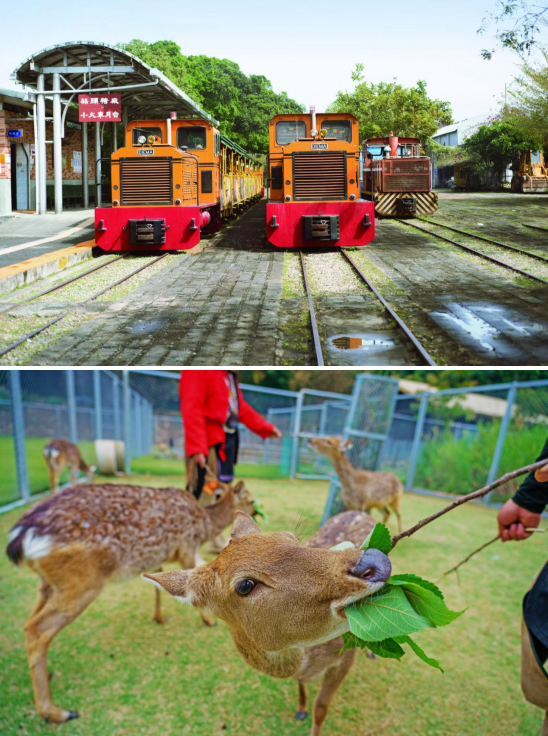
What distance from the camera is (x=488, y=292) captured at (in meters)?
8.32

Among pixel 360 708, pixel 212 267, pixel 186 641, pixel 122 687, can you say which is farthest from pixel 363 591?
pixel 212 267

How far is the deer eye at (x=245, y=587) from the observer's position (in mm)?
1748

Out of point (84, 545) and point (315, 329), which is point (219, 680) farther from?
point (315, 329)

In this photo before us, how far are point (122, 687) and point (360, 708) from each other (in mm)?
1204

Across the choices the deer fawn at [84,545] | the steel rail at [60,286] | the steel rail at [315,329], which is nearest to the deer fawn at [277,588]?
the deer fawn at [84,545]

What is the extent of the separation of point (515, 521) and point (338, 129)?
11807mm

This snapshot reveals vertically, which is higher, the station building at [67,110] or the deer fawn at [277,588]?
the station building at [67,110]

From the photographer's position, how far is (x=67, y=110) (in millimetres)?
18891

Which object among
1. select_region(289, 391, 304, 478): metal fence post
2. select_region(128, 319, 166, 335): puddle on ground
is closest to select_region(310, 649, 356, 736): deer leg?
select_region(128, 319, 166, 335): puddle on ground

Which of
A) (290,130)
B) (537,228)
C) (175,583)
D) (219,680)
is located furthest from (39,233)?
(175,583)

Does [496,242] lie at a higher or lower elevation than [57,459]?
higher

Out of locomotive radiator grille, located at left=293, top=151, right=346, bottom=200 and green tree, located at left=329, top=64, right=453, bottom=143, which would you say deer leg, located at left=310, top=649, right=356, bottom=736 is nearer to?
locomotive radiator grille, located at left=293, top=151, right=346, bottom=200

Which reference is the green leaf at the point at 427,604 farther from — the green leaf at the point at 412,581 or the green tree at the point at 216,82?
the green tree at the point at 216,82

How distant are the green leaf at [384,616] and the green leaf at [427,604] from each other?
12 millimetres
